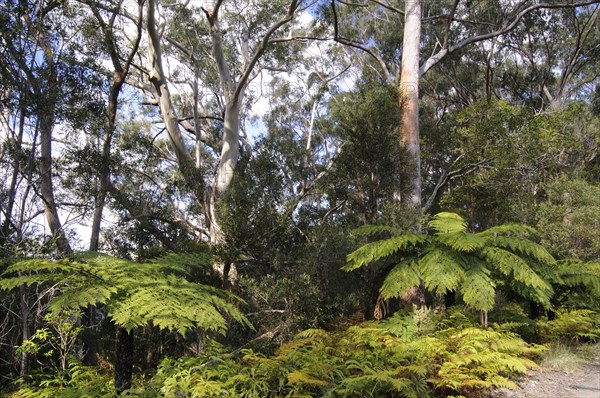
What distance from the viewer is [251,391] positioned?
3.64 m

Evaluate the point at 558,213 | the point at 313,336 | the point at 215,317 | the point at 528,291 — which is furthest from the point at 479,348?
the point at 558,213

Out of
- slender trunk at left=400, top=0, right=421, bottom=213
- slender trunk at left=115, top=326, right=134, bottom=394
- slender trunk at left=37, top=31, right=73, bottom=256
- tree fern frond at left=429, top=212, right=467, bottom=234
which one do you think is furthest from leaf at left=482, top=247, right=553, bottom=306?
slender trunk at left=37, top=31, right=73, bottom=256

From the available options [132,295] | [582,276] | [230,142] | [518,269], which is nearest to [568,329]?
[582,276]

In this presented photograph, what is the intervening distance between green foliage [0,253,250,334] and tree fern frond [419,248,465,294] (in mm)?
2098

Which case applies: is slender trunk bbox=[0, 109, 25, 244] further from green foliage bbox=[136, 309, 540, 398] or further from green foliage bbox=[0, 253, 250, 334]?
green foliage bbox=[136, 309, 540, 398]

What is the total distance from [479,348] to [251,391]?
222cm

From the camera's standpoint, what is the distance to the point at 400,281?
5.07 metres

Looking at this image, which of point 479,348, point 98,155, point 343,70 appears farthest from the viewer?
point 343,70

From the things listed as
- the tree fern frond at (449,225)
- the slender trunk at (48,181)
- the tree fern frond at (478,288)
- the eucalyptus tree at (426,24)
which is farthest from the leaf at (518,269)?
the eucalyptus tree at (426,24)

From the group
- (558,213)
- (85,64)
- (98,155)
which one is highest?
(85,64)

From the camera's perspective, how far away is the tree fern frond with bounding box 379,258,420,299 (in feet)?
16.3

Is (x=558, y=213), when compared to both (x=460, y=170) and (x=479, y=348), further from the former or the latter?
(x=479, y=348)

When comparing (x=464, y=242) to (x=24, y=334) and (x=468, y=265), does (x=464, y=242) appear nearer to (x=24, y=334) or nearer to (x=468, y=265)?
(x=468, y=265)

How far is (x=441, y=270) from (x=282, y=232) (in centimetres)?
440
